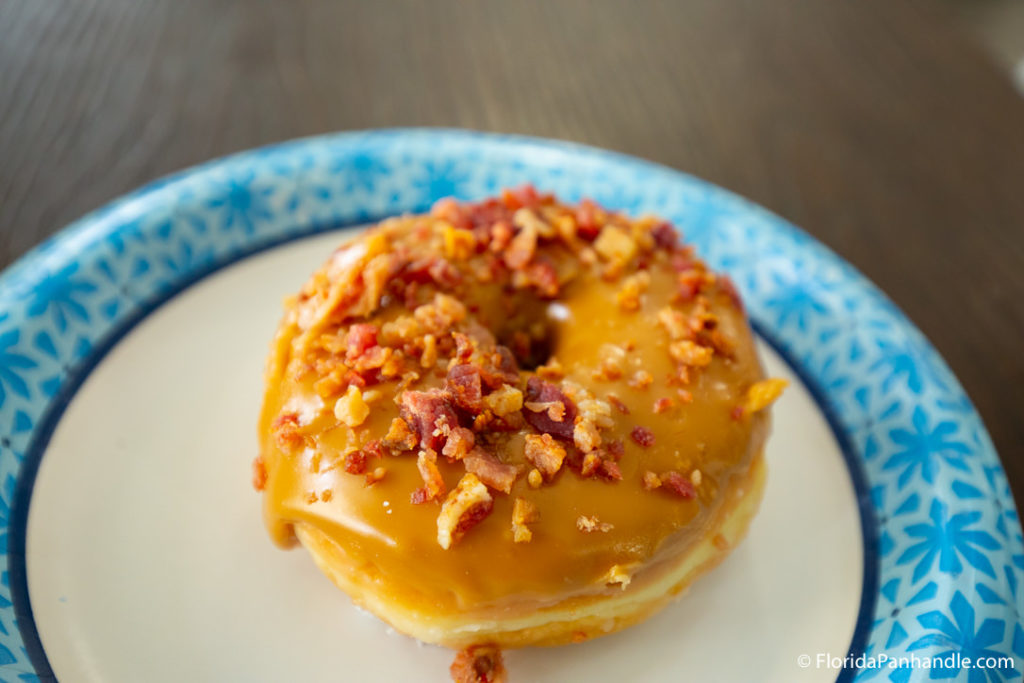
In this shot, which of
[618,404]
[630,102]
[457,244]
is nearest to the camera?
[618,404]

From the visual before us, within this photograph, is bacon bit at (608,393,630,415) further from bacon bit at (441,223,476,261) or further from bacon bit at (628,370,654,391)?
bacon bit at (441,223,476,261)

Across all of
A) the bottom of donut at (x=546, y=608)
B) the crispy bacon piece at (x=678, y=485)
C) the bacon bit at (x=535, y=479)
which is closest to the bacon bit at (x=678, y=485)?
the crispy bacon piece at (x=678, y=485)

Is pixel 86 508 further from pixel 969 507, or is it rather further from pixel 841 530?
pixel 969 507

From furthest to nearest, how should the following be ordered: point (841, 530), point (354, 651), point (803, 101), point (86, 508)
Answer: point (803, 101) → point (841, 530) → point (86, 508) → point (354, 651)

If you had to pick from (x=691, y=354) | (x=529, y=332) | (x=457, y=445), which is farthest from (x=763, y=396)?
(x=457, y=445)

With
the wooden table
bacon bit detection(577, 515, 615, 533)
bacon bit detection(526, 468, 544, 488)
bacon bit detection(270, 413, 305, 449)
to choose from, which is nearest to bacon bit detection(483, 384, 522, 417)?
bacon bit detection(526, 468, 544, 488)

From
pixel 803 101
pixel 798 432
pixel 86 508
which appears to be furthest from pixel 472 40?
pixel 86 508

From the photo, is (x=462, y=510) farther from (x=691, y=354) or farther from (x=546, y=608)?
(x=691, y=354)
